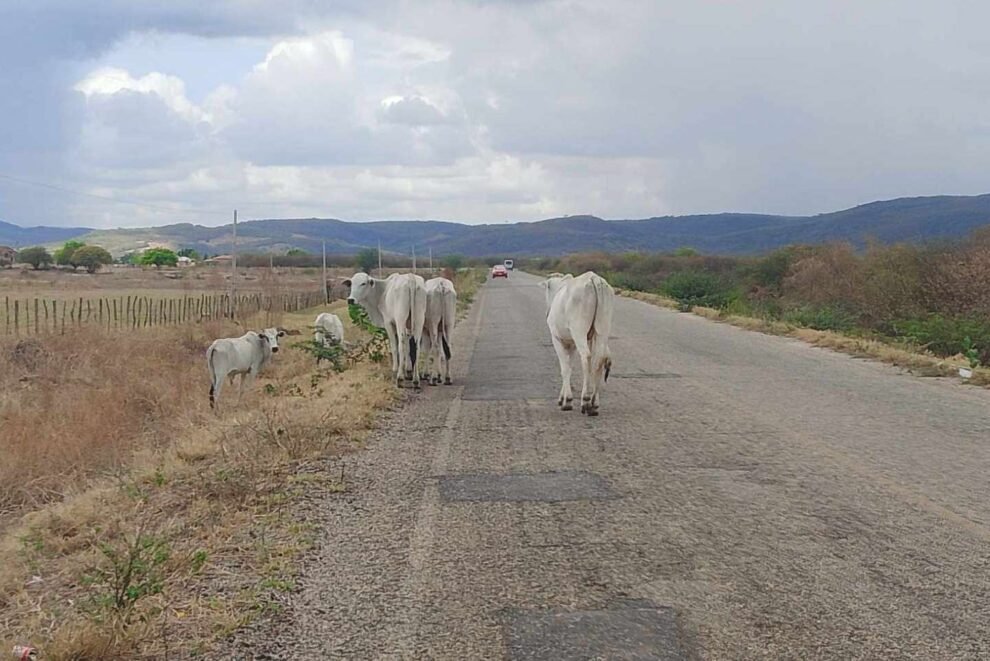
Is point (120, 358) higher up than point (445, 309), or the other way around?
point (445, 309)

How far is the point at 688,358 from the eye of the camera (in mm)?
19297

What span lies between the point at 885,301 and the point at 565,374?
18.5 m

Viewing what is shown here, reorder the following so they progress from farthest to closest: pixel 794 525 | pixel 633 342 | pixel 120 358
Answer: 1. pixel 633 342
2. pixel 120 358
3. pixel 794 525

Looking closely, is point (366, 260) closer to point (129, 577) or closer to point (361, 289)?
point (361, 289)

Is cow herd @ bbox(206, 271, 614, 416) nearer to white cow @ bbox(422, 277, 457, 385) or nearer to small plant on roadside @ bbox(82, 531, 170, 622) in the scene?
white cow @ bbox(422, 277, 457, 385)

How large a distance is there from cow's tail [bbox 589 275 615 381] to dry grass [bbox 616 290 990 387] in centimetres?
624

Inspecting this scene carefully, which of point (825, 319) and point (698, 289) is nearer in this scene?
point (825, 319)

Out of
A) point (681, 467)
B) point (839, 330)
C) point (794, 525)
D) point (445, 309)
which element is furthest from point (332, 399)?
point (839, 330)

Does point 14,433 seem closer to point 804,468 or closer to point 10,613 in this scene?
point 10,613

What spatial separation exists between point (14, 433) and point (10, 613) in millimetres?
8394

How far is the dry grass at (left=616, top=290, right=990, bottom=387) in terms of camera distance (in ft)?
54.3

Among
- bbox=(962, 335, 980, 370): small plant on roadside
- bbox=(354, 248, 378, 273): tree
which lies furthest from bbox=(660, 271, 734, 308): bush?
bbox=(354, 248, 378, 273): tree

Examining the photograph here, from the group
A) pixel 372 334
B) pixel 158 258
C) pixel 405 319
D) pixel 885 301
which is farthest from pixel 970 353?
pixel 158 258

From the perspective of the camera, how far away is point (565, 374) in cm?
1270
